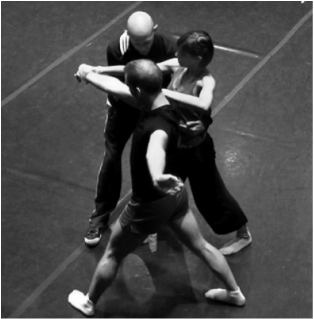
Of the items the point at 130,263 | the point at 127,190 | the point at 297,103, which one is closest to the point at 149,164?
the point at 130,263

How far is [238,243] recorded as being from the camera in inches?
187

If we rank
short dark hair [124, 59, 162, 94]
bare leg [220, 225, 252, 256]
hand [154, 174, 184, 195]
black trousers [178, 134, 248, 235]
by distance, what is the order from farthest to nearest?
bare leg [220, 225, 252, 256], black trousers [178, 134, 248, 235], short dark hair [124, 59, 162, 94], hand [154, 174, 184, 195]

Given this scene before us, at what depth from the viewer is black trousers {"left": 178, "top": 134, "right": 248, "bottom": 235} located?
407 centimetres

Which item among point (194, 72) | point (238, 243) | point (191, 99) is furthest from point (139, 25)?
point (238, 243)

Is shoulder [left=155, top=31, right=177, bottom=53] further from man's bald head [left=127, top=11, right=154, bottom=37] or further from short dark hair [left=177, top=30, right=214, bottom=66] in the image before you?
short dark hair [left=177, top=30, right=214, bottom=66]

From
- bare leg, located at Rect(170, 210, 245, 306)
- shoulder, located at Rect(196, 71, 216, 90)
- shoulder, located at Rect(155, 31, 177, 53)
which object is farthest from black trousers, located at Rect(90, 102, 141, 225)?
bare leg, located at Rect(170, 210, 245, 306)

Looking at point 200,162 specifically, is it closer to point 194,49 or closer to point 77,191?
point 194,49

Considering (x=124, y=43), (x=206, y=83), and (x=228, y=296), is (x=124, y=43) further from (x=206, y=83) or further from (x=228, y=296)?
(x=228, y=296)

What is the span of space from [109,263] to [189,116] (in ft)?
3.18

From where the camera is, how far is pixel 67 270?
4.75m

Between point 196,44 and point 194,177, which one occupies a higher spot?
point 196,44

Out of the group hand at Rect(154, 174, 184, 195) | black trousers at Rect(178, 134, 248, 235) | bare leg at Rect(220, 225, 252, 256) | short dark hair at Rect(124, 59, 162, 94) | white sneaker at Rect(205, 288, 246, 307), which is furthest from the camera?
bare leg at Rect(220, 225, 252, 256)

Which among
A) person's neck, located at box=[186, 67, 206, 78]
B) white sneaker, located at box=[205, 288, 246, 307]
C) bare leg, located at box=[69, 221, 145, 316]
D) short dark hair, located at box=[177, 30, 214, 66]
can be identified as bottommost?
white sneaker, located at box=[205, 288, 246, 307]

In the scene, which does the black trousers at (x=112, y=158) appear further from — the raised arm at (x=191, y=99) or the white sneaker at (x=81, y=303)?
the raised arm at (x=191, y=99)
